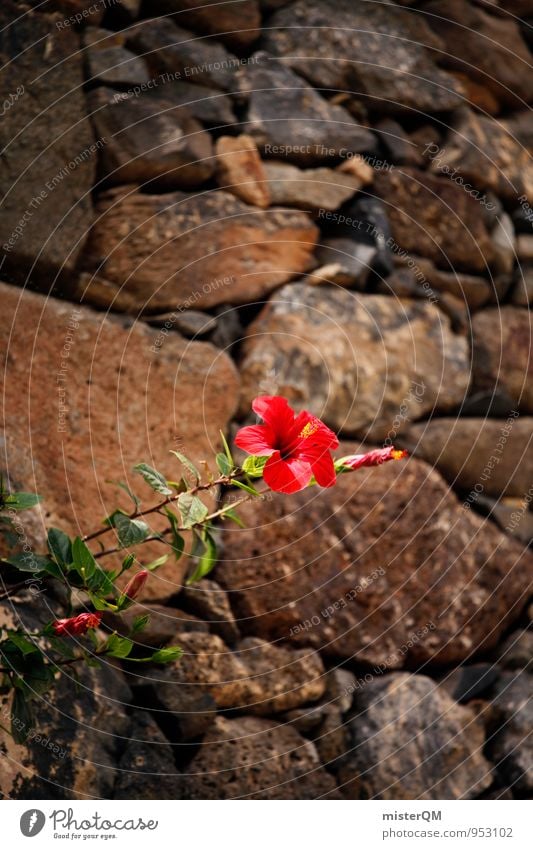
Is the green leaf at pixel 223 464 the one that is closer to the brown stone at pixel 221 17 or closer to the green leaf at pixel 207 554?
the green leaf at pixel 207 554

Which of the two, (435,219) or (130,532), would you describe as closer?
(130,532)

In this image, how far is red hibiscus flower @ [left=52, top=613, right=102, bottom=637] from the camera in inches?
41.1

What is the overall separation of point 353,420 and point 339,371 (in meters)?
0.11

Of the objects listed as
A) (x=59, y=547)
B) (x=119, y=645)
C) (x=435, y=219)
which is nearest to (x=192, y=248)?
(x=435, y=219)

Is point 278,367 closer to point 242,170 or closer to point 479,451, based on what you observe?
point 242,170

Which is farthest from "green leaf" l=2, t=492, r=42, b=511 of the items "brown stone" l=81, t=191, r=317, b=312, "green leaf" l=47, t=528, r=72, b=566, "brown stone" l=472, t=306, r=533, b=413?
"brown stone" l=472, t=306, r=533, b=413

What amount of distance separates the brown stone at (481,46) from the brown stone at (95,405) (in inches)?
43.4

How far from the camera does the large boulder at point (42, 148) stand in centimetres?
151

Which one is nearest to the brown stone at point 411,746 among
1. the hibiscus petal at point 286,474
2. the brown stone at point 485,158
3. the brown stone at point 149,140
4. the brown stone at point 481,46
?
the hibiscus petal at point 286,474

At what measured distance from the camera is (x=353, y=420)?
1771 millimetres

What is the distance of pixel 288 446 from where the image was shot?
43.7 inches

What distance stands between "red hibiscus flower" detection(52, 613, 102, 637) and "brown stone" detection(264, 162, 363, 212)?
3.45ft

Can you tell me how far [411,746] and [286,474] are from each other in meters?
0.79
